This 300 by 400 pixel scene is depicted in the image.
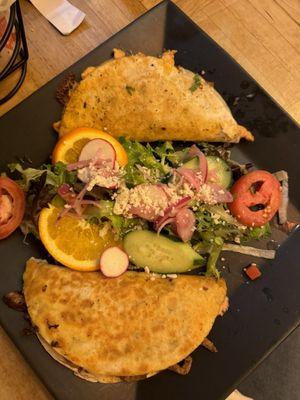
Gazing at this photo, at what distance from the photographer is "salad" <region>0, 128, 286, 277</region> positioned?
92.6 inches

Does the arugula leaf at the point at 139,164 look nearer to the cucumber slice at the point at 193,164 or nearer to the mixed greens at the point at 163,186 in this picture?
the mixed greens at the point at 163,186

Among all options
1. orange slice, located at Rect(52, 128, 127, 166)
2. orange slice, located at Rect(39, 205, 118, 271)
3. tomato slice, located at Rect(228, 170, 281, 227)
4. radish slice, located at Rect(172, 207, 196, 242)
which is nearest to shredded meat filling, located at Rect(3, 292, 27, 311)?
orange slice, located at Rect(39, 205, 118, 271)

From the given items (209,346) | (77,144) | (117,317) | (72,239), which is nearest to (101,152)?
(77,144)

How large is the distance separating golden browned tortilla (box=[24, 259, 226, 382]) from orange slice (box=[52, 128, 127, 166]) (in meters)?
0.57

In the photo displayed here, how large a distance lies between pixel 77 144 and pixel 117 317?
896mm

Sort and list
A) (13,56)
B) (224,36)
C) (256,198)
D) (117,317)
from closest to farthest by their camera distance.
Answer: (117,317) → (256,198) → (13,56) → (224,36)

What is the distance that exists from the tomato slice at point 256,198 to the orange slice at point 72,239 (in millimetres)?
713

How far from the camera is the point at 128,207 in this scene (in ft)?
7.63

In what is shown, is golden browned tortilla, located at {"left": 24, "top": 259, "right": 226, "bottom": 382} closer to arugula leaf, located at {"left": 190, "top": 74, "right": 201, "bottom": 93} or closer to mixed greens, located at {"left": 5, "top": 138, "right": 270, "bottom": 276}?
mixed greens, located at {"left": 5, "top": 138, "right": 270, "bottom": 276}

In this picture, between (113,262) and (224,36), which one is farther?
(224,36)

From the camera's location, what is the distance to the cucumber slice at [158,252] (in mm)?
2396

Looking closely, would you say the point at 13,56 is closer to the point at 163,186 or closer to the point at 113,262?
the point at 163,186

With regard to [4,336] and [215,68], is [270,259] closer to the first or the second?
[215,68]

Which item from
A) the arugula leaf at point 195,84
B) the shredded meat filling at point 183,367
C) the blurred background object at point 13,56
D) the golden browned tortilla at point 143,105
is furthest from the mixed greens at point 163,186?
the blurred background object at point 13,56
